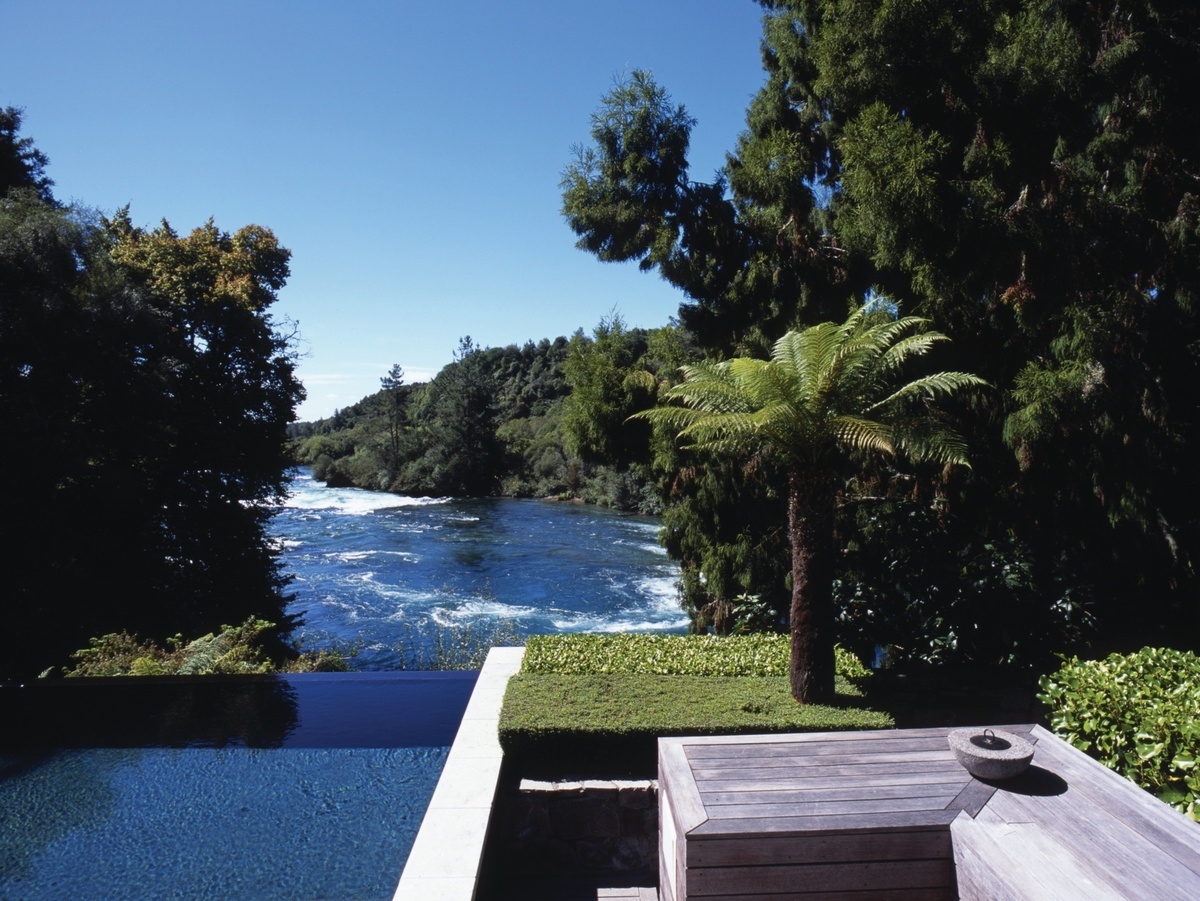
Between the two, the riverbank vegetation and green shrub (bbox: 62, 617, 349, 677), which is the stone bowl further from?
green shrub (bbox: 62, 617, 349, 677)

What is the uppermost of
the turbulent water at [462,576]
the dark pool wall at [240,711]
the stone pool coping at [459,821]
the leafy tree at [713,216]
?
the leafy tree at [713,216]

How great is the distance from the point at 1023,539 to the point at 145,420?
12230 millimetres

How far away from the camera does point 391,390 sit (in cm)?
4322

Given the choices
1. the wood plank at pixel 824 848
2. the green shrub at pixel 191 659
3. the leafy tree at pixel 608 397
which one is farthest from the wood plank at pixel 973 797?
the green shrub at pixel 191 659

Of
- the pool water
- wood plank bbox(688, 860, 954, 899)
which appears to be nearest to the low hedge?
the pool water

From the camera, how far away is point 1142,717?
362 cm

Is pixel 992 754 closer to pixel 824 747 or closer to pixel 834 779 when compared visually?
pixel 834 779

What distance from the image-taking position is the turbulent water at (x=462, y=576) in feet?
44.3

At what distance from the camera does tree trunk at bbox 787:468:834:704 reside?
530 cm

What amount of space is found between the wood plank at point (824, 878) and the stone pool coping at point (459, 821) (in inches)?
46.9

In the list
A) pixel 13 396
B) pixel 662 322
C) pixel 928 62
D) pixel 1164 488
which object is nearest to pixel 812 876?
pixel 1164 488

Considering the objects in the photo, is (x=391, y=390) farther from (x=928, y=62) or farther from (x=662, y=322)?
(x=928, y=62)

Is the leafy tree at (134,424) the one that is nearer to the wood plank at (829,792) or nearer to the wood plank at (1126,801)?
the wood plank at (829,792)

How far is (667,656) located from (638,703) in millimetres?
1163
